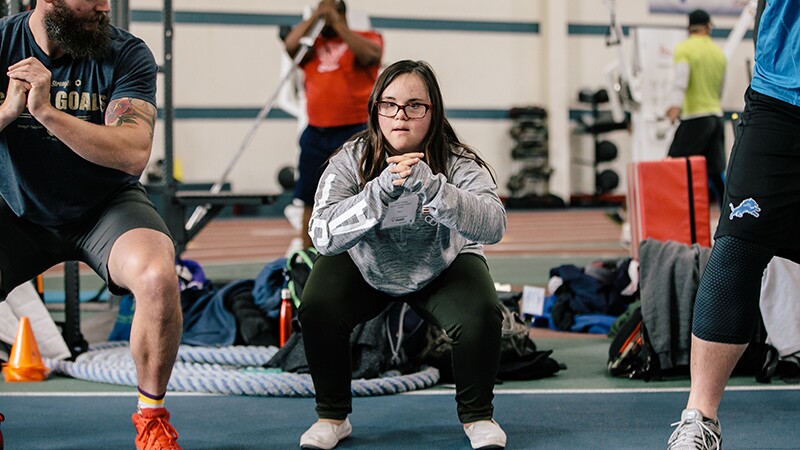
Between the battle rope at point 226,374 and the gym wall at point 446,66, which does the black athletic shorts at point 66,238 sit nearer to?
the battle rope at point 226,374

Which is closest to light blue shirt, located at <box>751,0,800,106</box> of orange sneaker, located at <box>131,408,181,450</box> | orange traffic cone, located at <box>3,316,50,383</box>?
orange sneaker, located at <box>131,408,181,450</box>

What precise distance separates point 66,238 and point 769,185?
175 centimetres

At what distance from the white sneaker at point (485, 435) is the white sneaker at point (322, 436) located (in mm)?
351

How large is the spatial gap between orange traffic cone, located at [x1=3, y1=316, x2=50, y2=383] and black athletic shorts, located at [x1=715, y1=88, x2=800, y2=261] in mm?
2532

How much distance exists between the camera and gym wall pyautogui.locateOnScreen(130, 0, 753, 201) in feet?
41.6

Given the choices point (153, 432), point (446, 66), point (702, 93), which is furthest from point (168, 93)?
point (446, 66)

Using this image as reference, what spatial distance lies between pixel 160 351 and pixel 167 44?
2983 mm

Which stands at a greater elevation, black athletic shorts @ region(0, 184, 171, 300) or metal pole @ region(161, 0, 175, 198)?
metal pole @ region(161, 0, 175, 198)

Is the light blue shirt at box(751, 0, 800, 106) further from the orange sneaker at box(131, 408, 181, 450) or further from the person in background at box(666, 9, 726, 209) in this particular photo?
the person in background at box(666, 9, 726, 209)

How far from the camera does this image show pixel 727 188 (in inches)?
87.3

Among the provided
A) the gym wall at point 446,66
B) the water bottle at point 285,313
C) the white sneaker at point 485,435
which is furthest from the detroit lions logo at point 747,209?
the gym wall at point 446,66

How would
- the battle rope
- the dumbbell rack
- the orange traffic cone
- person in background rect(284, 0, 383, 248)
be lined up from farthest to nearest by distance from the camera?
the dumbbell rack < person in background rect(284, 0, 383, 248) < the orange traffic cone < the battle rope

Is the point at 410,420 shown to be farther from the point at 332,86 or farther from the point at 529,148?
the point at 529,148

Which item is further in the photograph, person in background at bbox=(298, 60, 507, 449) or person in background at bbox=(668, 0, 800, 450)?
person in background at bbox=(298, 60, 507, 449)
